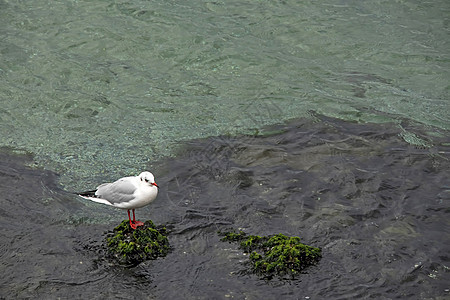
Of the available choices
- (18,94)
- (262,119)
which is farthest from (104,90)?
(262,119)

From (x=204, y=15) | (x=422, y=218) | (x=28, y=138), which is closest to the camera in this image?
(x=422, y=218)

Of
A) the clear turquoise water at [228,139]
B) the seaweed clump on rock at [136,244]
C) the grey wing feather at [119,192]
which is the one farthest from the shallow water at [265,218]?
the grey wing feather at [119,192]

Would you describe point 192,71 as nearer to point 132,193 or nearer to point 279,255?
point 132,193

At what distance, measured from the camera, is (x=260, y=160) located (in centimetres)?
912

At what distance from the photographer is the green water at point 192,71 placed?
998cm

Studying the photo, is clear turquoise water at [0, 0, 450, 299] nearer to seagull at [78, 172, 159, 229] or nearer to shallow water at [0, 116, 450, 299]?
shallow water at [0, 116, 450, 299]

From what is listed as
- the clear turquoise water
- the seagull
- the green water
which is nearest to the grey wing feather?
the seagull

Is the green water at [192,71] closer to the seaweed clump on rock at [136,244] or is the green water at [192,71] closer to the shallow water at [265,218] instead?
the shallow water at [265,218]

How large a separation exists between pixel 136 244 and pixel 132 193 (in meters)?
0.60

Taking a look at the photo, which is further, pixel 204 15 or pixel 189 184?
pixel 204 15

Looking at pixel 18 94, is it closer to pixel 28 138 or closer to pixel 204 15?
pixel 28 138

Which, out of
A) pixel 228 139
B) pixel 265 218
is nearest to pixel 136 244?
pixel 265 218

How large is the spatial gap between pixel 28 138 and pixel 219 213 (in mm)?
3996

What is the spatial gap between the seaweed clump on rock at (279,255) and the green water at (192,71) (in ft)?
9.31
